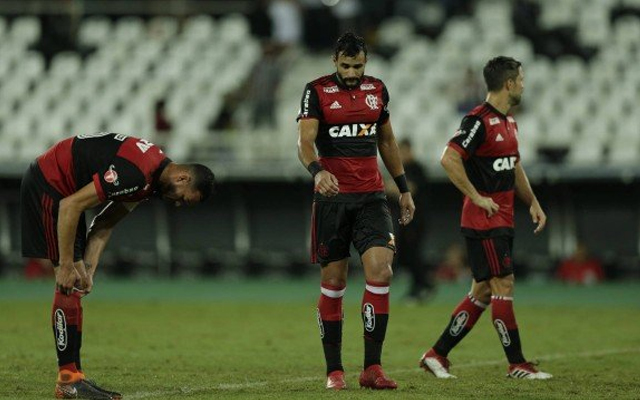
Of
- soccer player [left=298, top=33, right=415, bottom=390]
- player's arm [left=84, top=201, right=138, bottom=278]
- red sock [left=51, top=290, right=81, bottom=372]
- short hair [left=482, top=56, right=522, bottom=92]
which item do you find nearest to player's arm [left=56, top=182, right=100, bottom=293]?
red sock [left=51, top=290, right=81, bottom=372]

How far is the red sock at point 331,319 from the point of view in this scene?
9.27 m

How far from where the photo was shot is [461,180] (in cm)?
998

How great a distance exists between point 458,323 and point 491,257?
0.62m

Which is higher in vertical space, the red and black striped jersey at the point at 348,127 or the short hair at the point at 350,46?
the short hair at the point at 350,46

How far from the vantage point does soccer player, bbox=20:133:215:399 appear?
8312mm

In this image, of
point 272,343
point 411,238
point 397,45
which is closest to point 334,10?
point 397,45

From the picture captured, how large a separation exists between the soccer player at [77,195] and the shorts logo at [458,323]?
2.76 m

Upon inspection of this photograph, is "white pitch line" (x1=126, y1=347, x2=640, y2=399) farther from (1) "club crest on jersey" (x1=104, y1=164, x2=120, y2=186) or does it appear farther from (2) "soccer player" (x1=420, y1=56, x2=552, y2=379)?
(1) "club crest on jersey" (x1=104, y1=164, x2=120, y2=186)

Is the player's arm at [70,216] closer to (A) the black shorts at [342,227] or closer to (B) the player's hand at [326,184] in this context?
(B) the player's hand at [326,184]

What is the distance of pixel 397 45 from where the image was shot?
993 inches

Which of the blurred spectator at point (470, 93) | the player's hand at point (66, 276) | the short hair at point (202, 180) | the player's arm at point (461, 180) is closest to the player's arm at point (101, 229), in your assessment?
the player's hand at point (66, 276)

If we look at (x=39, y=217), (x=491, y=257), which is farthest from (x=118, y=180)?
(x=491, y=257)

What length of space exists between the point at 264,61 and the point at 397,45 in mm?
2788

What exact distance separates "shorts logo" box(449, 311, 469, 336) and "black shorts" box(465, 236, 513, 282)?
1.07 feet
